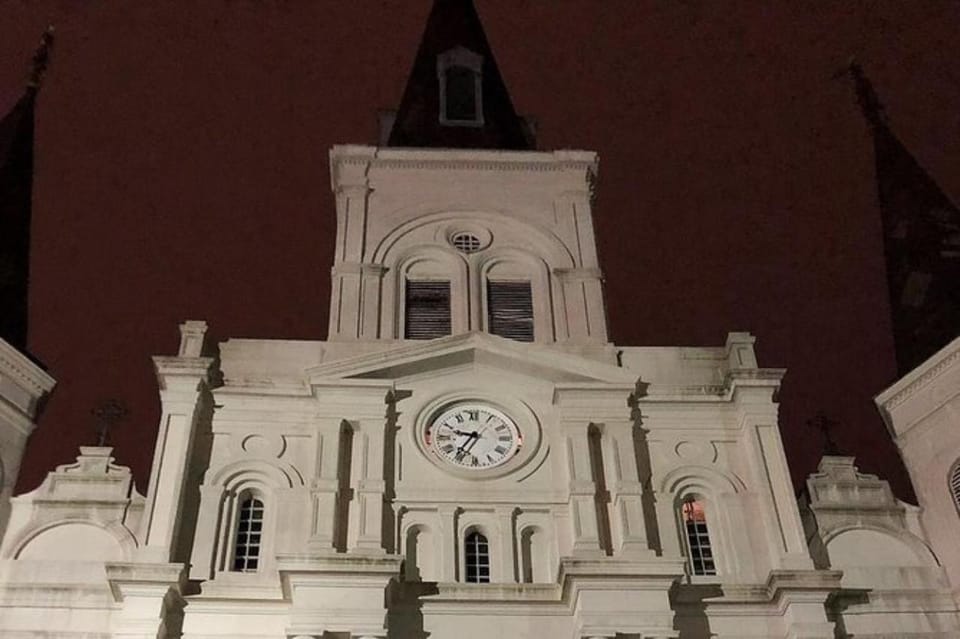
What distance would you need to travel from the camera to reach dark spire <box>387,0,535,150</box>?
30.8 metres

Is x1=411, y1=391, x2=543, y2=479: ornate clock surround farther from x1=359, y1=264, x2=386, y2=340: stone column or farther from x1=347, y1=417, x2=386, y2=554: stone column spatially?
x1=359, y1=264, x2=386, y2=340: stone column

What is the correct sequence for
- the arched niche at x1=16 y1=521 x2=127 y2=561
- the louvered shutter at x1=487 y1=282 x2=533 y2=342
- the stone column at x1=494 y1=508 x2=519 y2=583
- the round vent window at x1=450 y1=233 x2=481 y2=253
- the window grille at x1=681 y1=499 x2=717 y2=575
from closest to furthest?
1. the stone column at x1=494 y1=508 x2=519 y2=583
2. the arched niche at x1=16 y1=521 x2=127 y2=561
3. the window grille at x1=681 y1=499 x2=717 y2=575
4. the louvered shutter at x1=487 y1=282 x2=533 y2=342
5. the round vent window at x1=450 y1=233 x2=481 y2=253

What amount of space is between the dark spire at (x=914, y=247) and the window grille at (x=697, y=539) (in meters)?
6.31

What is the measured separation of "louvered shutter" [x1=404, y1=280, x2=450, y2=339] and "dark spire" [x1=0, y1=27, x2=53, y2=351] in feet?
25.0

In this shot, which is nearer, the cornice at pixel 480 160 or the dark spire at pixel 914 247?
the dark spire at pixel 914 247

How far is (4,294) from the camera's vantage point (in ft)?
81.9

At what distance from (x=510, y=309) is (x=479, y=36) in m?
14.1

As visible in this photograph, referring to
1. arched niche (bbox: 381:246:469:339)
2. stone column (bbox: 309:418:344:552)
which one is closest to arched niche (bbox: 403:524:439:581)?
stone column (bbox: 309:418:344:552)

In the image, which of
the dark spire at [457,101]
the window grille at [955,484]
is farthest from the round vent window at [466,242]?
the window grille at [955,484]

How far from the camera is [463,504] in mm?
20906

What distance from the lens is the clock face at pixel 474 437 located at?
21641 millimetres

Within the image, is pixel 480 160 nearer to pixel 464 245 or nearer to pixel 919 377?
pixel 464 245

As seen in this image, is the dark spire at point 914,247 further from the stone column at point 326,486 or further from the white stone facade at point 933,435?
the stone column at point 326,486

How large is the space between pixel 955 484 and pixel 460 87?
54.6ft
